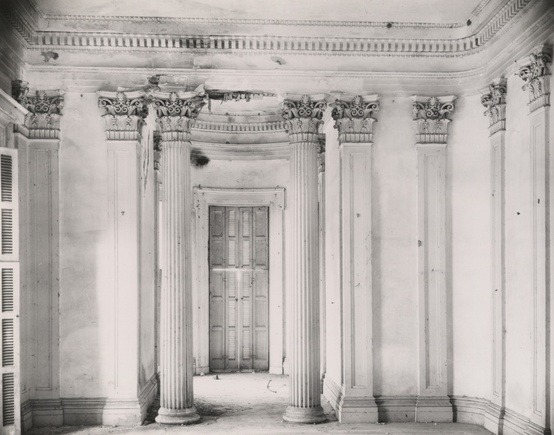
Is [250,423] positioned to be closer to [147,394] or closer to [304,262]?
[147,394]

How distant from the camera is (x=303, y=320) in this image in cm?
795

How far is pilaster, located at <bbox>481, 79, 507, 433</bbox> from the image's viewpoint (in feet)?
24.3

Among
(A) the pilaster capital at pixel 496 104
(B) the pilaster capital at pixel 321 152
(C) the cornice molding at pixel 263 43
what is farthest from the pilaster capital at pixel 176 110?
(A) the pilaster capital at pixel 496 104

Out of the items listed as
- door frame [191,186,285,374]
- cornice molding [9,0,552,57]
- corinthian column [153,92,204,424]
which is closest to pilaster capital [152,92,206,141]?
corinthian column [153,92,204,424]

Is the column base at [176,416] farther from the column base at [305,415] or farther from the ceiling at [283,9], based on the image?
the ceiling at [283,9]

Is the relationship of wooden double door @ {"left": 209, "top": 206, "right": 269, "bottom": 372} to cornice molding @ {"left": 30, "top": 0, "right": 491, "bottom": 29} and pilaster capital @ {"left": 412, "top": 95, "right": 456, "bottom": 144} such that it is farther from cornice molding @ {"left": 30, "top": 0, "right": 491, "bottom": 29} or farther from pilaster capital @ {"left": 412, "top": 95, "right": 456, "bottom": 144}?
cornice molding @ {"left": 30, "top": 0, "right": 491, "bottom": 29}

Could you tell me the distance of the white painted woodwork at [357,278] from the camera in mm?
7977

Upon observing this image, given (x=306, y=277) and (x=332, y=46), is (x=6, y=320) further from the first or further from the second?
(x=332, y=46)

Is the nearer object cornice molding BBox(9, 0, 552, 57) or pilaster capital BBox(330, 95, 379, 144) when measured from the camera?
cornice molding BBox(9, 0, 552, 57)

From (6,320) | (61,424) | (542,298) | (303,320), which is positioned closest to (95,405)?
(61,424)

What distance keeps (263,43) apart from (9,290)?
3.86m

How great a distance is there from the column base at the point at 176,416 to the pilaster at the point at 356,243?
1713 millimetres

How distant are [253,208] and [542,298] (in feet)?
19.6

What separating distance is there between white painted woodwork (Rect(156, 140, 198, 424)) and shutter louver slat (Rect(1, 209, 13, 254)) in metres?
1.73
